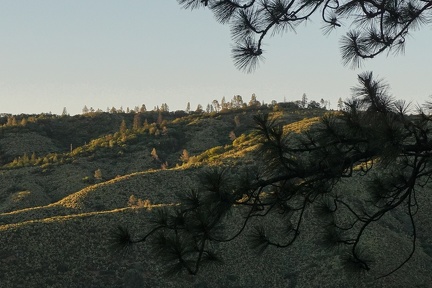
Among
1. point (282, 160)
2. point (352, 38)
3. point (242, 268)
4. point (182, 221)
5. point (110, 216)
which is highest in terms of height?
point (352, 38)

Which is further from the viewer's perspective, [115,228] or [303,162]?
[115,228]

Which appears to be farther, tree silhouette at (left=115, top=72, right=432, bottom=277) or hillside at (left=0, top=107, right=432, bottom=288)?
hillside at (left=0, top=107, right=432, bottom=288)

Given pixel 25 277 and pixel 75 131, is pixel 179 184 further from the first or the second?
pixel 75 131

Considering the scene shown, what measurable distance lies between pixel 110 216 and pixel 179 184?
41.0ft

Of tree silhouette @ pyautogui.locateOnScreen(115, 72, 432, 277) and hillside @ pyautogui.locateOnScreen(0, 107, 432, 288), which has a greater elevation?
tree silhouette @ pyautogui.locateOnScreen(115, 72, 432, 277)

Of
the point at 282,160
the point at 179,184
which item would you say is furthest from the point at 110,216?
the point at 282,160

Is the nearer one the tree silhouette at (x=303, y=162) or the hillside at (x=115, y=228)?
the tree silhouette at (x=303, y=162)

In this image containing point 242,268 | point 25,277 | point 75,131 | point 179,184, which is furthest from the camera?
point 75,131

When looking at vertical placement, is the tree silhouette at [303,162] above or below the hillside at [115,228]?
above

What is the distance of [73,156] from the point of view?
246 ft

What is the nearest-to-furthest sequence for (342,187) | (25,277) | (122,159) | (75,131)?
(25,277)
(342,187)
(122,159)
(75,131)

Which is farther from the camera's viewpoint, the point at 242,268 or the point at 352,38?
the point at 242,268

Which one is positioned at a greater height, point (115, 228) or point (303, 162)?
point (303, 162)

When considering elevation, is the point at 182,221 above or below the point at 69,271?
above
